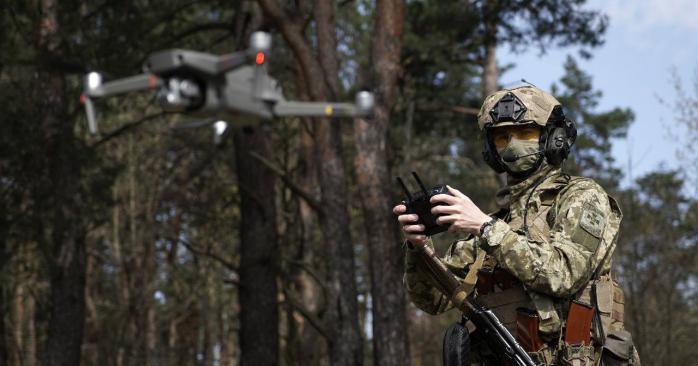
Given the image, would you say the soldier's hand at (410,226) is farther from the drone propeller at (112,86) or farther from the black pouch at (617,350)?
the drone propeller at (112,86)

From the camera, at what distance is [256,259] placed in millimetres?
17219

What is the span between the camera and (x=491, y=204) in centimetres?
3028

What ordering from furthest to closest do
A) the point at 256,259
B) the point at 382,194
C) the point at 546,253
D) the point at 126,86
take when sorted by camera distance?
the point at 256,259
the point at 382,194
the point at 546,253
the point at 126,86

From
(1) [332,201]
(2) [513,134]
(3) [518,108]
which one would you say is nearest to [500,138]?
(2) [513,134]

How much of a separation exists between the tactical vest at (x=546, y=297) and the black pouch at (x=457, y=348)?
0.18 m

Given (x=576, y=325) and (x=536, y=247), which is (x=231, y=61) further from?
(x=576, y=325)

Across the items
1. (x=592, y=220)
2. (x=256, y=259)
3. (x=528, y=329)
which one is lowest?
(x=528, y=329)

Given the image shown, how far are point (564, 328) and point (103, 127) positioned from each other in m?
21.1

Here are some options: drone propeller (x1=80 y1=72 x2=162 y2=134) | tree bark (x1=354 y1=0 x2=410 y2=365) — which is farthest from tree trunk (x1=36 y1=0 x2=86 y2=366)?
drone propeller (x1=80 y1=72 x2=162 y2=134)

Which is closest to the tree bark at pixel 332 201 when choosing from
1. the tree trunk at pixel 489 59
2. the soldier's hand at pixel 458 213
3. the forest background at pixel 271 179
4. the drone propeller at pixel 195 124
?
the forest background at pixel 271 179

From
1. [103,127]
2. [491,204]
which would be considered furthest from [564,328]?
[491,204]

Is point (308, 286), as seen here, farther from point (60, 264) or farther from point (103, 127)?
point (60, 264)

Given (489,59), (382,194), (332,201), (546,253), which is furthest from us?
(489,59)

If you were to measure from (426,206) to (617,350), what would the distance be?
3.44ft
